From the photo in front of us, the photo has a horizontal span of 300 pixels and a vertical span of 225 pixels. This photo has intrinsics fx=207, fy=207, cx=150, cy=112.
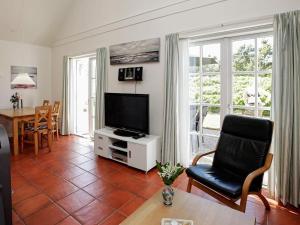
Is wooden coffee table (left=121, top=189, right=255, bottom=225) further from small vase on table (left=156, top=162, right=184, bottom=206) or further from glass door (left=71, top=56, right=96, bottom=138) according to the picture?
glass door (left=71, top=56, right=96, bottom=138)

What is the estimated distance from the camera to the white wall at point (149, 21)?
260 cm

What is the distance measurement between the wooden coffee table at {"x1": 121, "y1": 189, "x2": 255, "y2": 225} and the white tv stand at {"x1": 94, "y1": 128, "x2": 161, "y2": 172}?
1441 millimetres

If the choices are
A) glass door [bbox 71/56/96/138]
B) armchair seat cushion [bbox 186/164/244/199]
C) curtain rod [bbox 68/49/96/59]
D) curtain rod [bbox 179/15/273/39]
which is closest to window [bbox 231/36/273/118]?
curtain rod [bbox 179/15/273/39]

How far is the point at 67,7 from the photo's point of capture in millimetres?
4969

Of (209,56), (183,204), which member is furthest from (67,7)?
(183,204)

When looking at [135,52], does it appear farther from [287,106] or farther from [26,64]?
[26,64]

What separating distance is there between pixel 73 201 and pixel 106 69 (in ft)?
8.69

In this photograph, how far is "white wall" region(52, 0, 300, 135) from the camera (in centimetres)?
260

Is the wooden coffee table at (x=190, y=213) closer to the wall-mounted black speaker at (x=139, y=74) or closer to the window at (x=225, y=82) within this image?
the window at (x=225, y=82)

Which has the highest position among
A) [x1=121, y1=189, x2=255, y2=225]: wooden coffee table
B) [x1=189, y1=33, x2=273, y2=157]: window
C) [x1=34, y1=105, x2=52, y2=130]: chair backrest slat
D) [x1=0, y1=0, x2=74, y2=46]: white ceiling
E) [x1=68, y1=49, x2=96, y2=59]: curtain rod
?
[x1=0, y1=0, x2=74, y2=46]: white ceiling

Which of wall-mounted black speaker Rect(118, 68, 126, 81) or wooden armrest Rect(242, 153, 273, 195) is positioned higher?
wall-mounted black speaker Rect(118, 68, 126, 81)

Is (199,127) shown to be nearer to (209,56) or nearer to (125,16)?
(209,56)

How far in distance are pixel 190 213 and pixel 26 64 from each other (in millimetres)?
5572

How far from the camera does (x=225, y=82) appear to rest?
9.62ft
